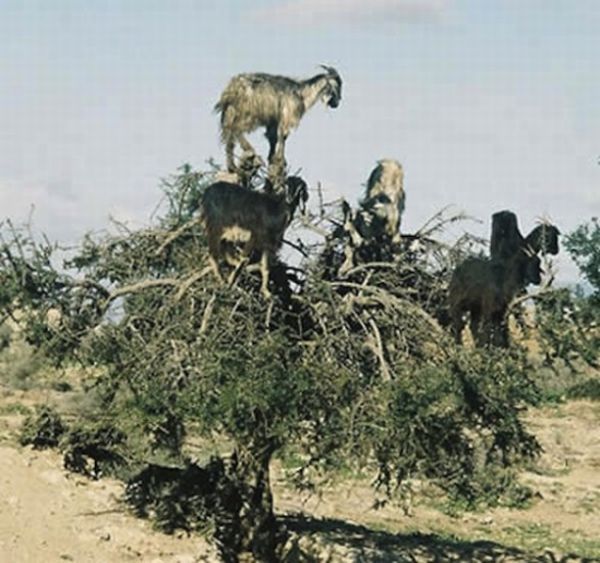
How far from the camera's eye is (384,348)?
1608 centimetres

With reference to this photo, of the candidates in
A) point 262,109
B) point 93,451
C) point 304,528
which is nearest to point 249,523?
point 304,528

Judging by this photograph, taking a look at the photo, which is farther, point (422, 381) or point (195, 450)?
point (195, 450)

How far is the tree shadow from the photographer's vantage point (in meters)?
18.2

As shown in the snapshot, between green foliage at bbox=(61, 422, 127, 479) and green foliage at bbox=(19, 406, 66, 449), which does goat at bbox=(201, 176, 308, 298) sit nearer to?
green foliage at bbox=(61, 422, 127, 479)

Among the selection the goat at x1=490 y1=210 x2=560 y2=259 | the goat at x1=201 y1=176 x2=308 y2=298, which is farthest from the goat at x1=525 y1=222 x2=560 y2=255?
the goat at x1=201 y1=176 x2=308 y2=298

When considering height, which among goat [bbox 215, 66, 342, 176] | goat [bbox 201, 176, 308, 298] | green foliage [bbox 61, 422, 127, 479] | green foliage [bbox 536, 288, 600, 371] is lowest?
green foliage [bbox 61, 422, 127, 479]

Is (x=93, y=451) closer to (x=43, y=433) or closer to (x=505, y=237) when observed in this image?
(x=43, y=433)

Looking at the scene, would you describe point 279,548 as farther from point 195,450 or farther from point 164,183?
point 195,450

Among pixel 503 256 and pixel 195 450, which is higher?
pixel 503 256

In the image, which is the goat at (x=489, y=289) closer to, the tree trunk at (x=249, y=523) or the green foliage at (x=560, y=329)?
the green foliage at (x=560, y=329)

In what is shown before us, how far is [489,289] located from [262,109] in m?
2.88

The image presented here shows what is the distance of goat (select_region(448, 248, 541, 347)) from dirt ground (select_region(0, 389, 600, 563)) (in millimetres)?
2870

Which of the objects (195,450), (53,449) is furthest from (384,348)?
(195,450)

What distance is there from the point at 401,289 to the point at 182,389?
2758 mm
